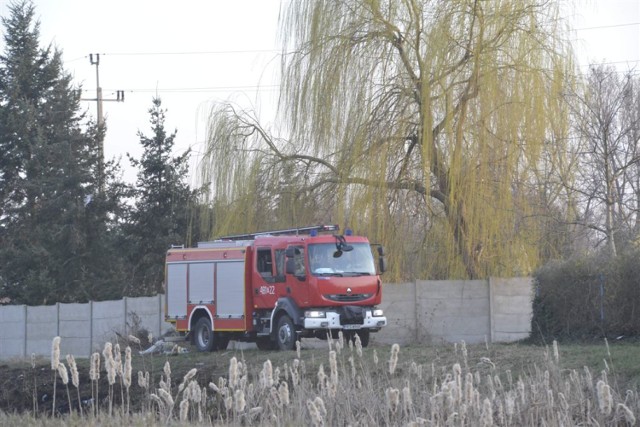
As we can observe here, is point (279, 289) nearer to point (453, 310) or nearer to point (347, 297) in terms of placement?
point (347, 297)

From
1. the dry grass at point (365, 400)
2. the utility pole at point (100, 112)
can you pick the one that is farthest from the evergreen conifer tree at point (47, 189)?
the dry grass at point (365, 400)

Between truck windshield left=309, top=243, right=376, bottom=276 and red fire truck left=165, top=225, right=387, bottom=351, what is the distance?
0.02 m

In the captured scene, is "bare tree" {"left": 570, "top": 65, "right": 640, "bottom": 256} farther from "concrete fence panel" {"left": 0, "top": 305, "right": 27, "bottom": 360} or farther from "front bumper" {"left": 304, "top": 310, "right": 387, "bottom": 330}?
"concrete fence panel" {"left": 0, "top": 305, "right": 27, "bottom": 360}

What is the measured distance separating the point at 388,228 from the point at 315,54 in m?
5.49

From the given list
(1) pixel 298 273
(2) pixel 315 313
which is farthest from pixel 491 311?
(1) pixel 298 273

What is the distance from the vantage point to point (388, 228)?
28.4 metres

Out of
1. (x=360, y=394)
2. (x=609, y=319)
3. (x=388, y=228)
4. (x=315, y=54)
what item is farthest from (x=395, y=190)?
(x=360, y=394)

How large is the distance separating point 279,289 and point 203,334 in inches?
136

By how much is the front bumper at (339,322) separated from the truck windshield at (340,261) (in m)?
0.99

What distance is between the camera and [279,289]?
966 inches

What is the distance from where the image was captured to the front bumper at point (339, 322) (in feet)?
76.4

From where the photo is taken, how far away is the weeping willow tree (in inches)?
1067

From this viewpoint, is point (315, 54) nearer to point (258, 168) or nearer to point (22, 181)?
point (258, 168)

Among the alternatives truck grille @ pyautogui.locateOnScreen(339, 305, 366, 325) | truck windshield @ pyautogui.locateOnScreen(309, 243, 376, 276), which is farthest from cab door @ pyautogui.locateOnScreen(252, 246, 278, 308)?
truck grille @ pyautogui.locateOnScreen(339, 305, 366, 325)
